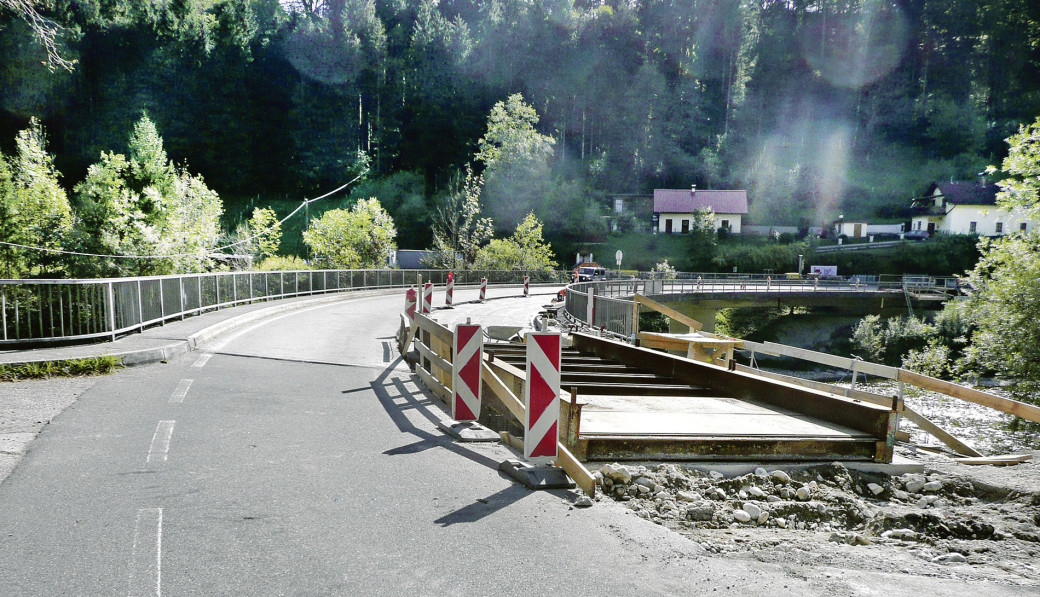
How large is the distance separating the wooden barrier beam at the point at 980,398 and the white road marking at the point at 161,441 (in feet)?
25.8

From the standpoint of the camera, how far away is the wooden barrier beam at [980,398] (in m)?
6.54

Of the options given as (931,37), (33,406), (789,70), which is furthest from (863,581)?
(931,37)

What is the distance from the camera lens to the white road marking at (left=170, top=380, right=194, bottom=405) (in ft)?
25.7

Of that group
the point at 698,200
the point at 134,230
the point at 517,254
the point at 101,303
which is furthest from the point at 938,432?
the point at 698,200

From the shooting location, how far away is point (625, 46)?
101562 millimetres

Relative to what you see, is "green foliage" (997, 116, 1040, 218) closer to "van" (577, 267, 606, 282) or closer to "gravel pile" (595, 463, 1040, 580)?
"gravel pile" (595, 463, 1040, 580)

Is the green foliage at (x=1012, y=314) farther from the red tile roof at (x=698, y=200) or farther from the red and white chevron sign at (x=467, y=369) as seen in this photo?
the red tile roof at (x=698, y=200)

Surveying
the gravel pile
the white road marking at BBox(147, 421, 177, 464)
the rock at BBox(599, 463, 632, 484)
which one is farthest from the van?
the rock at BBox(599, 463, 632, 484)

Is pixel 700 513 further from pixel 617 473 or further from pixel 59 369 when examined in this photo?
pixel 59 369

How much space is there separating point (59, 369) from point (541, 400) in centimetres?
789

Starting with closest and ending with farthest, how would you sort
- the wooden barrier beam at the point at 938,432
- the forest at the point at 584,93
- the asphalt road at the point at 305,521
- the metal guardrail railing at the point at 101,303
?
the asphalt road at the point at 305,521 < the wooden barrier beam at the point at 938,432 < the metal guardrail railing at the point at 101,303 < the forest at the point at 584,93

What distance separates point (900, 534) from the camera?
4.43 metres

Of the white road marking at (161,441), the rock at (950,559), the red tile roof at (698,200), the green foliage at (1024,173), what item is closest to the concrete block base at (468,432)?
the white road marking at (161,441)

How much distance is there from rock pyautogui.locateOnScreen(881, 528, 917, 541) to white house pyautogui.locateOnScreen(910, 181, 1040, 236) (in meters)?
86.3
